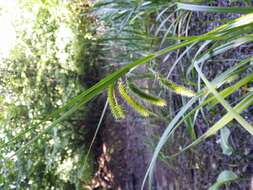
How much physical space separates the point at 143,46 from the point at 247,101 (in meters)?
1.13

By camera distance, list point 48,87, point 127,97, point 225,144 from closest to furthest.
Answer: point 127,97 < point 225,144 < point 48,87

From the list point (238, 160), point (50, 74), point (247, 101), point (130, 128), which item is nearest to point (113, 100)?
point (247, 101)

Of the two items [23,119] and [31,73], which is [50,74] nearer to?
[31,73]

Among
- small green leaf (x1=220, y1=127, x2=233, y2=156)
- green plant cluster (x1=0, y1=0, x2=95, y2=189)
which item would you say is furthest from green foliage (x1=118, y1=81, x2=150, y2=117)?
green plant cluster (x1=0, y1=0, x2=95, y2=189)

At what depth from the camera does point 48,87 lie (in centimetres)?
247

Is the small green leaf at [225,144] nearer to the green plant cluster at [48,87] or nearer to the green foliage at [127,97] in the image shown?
the green foliage at [127,97]

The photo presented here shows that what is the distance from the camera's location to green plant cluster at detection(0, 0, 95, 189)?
236cm

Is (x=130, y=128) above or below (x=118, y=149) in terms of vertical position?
above

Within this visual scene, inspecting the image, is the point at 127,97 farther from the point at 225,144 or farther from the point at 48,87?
the point at 48,87

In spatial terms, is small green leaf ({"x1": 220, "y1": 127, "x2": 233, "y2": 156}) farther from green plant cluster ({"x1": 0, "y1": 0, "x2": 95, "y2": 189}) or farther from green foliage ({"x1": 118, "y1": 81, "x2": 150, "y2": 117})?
green plant cluster ({"x1": 0, "y1": 0, "x2": 95, "y2": 189})

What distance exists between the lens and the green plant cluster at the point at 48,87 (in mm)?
2363

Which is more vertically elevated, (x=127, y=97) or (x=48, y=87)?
(x=127, y=97)

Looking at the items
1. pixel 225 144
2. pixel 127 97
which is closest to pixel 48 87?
pixel 225 144

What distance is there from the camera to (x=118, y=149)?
7.95 feet
